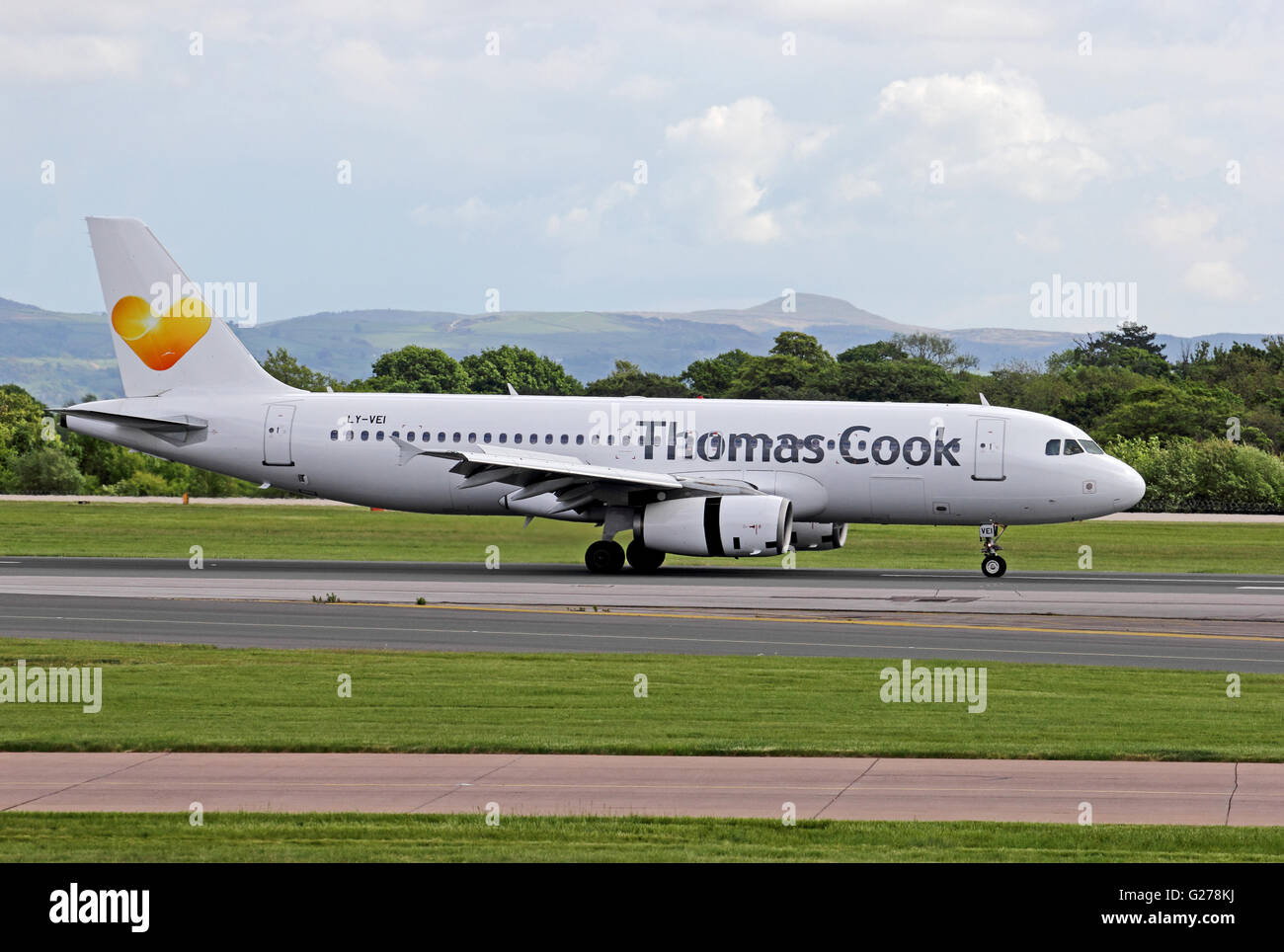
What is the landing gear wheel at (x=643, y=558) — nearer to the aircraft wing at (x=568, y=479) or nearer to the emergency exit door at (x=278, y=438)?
the aircraft wing at (x=568, y=479)

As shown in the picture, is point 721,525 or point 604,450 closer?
point 721,525

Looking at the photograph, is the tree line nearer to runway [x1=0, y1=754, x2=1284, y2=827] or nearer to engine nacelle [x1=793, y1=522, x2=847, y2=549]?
engine nacelle [x1=793, y1=522, x2=847, y2=549]

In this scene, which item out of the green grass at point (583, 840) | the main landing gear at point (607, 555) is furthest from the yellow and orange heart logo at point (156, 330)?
the green grass at point (583, 840)

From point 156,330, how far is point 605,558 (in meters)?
14.5

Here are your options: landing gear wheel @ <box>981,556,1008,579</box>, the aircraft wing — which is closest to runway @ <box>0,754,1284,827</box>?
the aircraft wing

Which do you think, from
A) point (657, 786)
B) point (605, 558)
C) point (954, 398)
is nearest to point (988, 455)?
point (605, 558)

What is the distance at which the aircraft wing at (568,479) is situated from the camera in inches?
1468

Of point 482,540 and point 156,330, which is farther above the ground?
point 156,330

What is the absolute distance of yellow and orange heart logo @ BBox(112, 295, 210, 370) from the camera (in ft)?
138

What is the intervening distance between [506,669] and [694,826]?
394 inches

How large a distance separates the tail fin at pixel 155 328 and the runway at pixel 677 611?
17.5ft

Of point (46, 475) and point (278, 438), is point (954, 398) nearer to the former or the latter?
point (46, 475)

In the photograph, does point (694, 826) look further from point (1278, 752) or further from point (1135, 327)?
point (1135, 327)

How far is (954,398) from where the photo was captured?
97.7m
